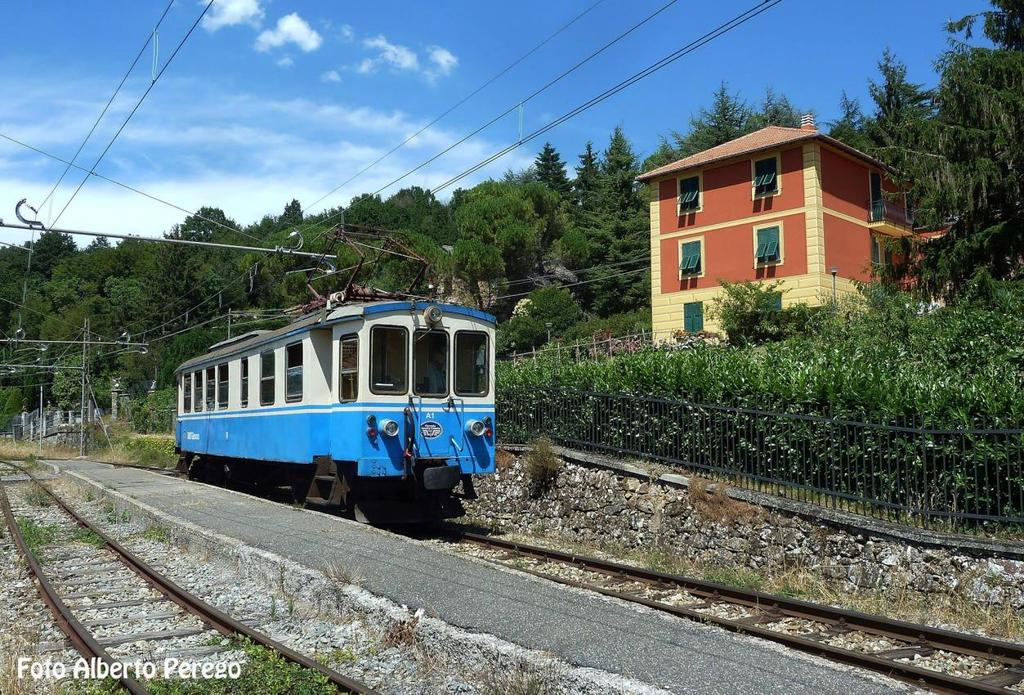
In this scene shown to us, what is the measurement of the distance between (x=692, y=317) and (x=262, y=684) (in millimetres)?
28824

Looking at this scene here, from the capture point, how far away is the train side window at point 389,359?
1162cm

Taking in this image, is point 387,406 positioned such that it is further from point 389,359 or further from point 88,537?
point 88,537

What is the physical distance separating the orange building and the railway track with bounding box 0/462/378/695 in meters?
22.4

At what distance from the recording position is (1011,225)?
15.6 m

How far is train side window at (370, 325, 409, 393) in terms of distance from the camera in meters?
11.6

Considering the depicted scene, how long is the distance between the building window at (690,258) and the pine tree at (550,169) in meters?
34.9

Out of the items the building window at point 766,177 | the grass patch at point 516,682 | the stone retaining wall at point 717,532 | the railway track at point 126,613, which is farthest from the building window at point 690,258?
the grass patch at point 516,682

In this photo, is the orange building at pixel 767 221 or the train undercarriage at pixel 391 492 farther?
the orange building at pixel 767 221

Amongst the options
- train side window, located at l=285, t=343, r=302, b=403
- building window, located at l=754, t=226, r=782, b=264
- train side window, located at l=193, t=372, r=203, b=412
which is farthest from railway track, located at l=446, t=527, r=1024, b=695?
building window, located at l=754, t=226, r=782, b=264

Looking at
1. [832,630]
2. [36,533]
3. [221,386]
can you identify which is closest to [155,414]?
[221,386]

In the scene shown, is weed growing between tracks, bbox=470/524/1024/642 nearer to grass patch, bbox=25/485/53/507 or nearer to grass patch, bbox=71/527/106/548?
grass patch, bbox=71/527/106/548

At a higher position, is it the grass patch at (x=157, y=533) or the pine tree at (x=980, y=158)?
the pine tree at (x=980, y=158)

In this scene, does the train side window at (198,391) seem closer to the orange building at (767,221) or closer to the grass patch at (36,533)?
the grass patch at (36,533)

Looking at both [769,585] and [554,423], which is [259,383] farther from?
[769,585]
